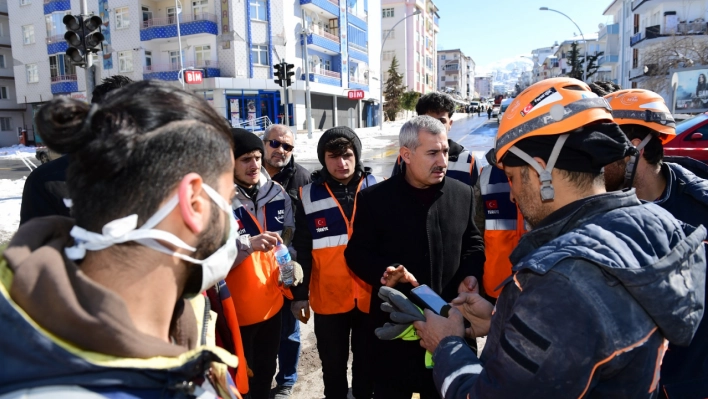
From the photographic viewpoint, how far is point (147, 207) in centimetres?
111

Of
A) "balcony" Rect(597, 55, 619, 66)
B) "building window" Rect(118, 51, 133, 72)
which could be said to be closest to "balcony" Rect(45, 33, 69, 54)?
"building window" Rect(118, 51, 133, 72)

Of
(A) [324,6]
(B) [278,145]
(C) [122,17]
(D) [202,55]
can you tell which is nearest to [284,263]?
(B) [278,145]

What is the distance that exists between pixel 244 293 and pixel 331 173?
45.2 inches

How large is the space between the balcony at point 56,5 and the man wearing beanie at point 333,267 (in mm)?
41616

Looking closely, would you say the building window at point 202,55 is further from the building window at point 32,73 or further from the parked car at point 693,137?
the parked car at point 693,137

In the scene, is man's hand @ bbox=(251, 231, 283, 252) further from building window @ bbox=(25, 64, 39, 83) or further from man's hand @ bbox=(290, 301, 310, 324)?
building window @ bbox=(25, 64, 39, 83)

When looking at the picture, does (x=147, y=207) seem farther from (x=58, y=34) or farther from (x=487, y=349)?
(x=58, y=34)

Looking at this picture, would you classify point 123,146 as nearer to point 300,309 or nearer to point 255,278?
point 255,278

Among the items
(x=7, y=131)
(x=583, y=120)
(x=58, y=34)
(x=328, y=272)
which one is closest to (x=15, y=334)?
(x=583, y=120)

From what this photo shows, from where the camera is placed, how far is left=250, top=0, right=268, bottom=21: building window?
32719 mm

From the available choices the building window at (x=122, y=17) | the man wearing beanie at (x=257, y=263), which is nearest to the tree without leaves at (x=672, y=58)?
the man wearing beanie at (x=257, y=263)

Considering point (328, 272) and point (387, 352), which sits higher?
point (328, 272)

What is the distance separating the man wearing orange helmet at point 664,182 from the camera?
192 centimetres

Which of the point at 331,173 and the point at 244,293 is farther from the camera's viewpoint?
the point at 331,173
